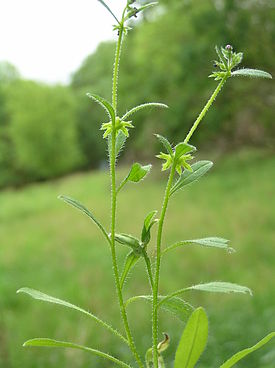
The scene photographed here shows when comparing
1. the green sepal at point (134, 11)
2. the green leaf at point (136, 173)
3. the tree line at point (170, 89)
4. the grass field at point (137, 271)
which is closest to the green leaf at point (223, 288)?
the green leaf at point (136, 173)

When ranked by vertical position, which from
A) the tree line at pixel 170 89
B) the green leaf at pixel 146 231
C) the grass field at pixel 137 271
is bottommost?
the grass field at pixel 137 271

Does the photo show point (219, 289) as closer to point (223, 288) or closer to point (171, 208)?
point (223, 288)

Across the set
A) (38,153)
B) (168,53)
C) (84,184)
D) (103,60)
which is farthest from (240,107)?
(38,153)

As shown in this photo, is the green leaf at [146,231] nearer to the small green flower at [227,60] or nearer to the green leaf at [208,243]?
the green leaf at [208,243]

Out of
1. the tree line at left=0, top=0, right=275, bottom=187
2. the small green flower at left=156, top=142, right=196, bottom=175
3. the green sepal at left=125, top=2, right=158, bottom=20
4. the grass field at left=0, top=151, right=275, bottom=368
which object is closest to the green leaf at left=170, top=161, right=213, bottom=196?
the small green flower at left=156, top=142, right=196, bottom=175

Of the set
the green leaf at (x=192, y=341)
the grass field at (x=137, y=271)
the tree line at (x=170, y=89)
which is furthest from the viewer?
the tree line at (x=170, y=89)

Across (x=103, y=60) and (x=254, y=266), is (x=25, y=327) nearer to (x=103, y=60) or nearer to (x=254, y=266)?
(x=254, y=266)
